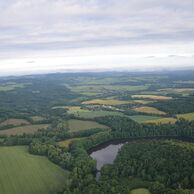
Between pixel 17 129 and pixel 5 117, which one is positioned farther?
pixel 5 117

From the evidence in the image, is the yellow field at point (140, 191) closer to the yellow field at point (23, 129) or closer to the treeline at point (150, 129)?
the treeline at point (150, 129)

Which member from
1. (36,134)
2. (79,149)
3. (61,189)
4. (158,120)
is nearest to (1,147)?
(36,134)

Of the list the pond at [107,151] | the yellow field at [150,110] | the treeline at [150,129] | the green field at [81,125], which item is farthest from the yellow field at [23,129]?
the yellow field at [150,110]

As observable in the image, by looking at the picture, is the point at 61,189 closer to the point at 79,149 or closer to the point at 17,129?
the point at 79,149

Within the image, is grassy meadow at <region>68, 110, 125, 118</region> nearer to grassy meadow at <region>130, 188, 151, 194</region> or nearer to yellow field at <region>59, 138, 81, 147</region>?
yellow field at <region>59, 138, 81, 147</region>

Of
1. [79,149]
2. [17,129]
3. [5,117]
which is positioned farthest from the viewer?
[5,117]
